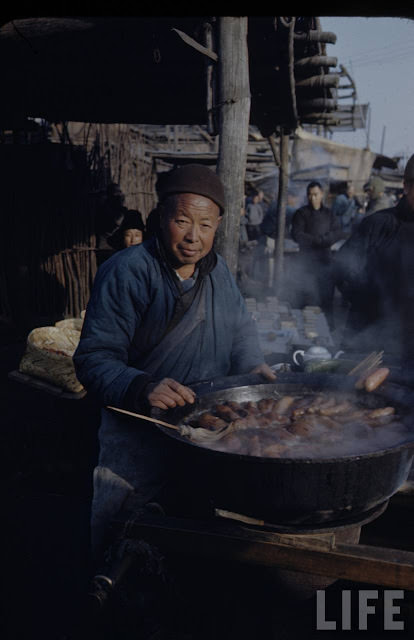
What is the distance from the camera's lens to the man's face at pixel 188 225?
8.27 ft

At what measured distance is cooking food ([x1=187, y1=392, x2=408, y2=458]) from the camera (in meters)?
2.01

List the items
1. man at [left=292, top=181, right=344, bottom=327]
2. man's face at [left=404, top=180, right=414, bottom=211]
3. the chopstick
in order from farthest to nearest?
man at [left=292, top=181, right=344, bottom=327], man's face at [left=404, top=180, right=414, bottom=211], the chopstick

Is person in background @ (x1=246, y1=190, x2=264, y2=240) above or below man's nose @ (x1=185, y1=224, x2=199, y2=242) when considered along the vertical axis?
below

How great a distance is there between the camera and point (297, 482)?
1766mm

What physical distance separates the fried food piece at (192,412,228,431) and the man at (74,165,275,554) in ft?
0.58

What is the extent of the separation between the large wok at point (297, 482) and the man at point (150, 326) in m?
0.49

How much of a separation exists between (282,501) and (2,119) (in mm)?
8640

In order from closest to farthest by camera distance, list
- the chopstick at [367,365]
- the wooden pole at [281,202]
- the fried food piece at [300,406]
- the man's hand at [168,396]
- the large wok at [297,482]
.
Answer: the large wok at [297,482], the man's hand at [168,396], the fried food piece at [300,406], the chopstick at [367,365], the wooden pole at [281,202]

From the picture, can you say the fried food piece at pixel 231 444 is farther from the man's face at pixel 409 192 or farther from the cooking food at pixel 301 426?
the man's face at pixel 409 192

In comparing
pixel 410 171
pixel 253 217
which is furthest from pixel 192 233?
pixel 253 217

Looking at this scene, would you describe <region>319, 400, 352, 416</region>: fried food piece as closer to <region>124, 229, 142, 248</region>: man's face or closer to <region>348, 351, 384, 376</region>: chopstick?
<region>348, 351, 384, 376</region>: chopstick

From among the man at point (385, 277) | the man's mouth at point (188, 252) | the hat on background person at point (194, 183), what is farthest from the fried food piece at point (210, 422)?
the man at point (385, 277)

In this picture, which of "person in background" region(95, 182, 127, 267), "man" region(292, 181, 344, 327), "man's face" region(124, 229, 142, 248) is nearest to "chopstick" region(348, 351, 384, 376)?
"man's face" region(124, 229, 142, 248)

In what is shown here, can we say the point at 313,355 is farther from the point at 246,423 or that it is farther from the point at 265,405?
the point at 246,423
